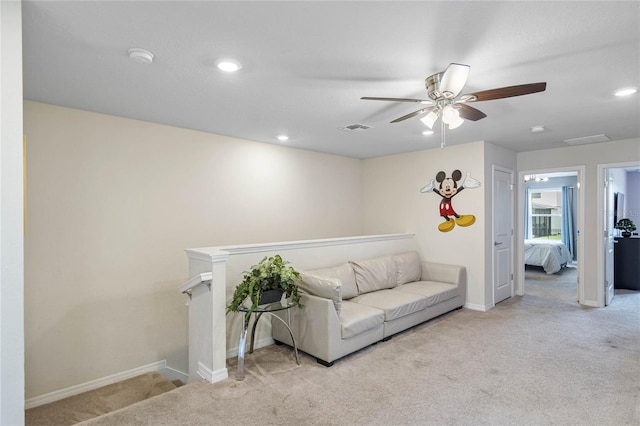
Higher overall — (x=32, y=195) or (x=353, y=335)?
(x=32, y=195)

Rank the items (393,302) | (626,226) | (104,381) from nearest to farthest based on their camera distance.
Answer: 1. (104,381)
2. (393,302)
3. (626,226)

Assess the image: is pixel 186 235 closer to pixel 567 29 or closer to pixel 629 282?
pixel 567 29

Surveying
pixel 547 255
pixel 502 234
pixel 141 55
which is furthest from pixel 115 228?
pixel 547 255

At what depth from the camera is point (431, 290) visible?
4.48 metres

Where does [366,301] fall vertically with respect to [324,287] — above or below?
below

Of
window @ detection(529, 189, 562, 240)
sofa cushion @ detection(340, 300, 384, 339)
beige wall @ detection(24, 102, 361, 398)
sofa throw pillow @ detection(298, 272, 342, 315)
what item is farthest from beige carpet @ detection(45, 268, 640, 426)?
window @ detection(529, 189, 562, 240)

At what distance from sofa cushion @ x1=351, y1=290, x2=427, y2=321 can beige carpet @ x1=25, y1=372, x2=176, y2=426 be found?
7.36ft

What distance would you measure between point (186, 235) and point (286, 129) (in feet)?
5.68

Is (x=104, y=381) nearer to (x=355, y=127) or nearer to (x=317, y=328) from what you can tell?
(x=317, y=328)

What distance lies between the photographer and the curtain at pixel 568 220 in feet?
29.5

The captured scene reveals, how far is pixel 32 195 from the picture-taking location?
3.13 m

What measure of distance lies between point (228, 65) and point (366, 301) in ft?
9.21

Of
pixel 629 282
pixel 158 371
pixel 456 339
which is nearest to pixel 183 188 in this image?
pixel 158 371

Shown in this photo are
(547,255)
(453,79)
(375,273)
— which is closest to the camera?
(453,79)
